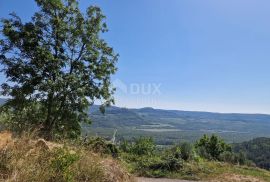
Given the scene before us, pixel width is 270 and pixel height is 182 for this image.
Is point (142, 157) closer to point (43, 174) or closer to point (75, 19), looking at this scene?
point (75, 19)

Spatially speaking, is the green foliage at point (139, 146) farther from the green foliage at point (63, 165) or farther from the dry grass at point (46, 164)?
the green foliage at point (63, 165)

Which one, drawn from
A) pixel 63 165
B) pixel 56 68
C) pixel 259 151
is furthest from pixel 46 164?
pixel 259 151

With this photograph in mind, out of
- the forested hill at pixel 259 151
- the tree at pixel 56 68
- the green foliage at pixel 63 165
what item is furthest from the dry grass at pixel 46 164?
the forested hill at pixel 259 151

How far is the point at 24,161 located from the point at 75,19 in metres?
17.7

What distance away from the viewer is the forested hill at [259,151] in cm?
8807

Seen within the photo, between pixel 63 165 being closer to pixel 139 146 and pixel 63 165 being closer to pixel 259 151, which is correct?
pixel 139 146

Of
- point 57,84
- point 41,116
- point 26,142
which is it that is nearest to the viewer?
point 26,142

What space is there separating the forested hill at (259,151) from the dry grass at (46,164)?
80970 millimetres

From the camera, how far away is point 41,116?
75.5 feet

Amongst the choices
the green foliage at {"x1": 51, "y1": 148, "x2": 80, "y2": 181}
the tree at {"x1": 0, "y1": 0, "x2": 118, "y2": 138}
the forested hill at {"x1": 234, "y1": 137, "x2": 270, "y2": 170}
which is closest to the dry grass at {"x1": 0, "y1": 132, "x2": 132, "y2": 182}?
the green foliage at {"x1": 51, "y1": 148, "x2": 80, "y2": 181}

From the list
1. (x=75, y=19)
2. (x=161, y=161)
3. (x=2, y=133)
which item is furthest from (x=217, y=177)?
(x=75, y=19)

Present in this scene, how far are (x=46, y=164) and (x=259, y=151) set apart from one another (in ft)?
340

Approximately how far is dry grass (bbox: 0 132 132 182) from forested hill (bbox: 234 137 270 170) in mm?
80970

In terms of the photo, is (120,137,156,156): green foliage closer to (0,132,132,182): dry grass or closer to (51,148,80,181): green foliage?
(0,132,132,182): dry grass
